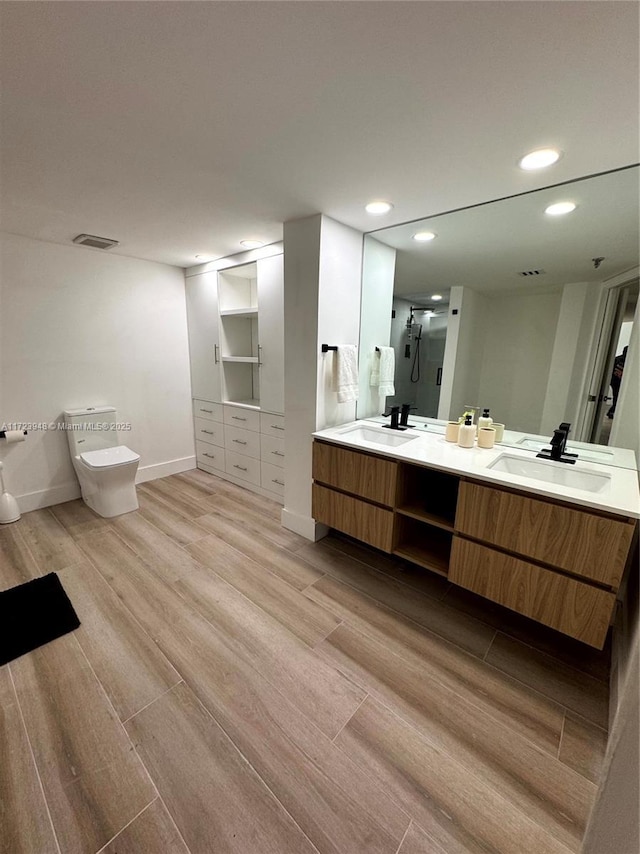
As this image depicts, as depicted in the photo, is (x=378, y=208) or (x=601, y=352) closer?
(x=601, y=352)

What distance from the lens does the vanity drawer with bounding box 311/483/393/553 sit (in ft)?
6.77

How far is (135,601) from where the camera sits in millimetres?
1956

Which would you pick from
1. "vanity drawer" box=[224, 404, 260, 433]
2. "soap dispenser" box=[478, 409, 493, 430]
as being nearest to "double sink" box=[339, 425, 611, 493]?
"soap dispenser" box=[478, 409, 493, 430]

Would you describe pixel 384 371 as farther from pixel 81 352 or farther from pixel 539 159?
pixel 81 352

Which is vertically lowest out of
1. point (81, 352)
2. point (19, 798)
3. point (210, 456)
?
point (19, 798)

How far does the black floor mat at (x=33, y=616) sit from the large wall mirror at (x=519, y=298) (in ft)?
8.33

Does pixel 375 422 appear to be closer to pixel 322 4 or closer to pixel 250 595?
pixel 250 595

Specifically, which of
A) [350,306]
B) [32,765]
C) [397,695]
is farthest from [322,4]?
→ [32,765]

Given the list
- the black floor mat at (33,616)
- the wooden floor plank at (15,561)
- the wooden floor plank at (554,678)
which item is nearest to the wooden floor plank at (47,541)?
the wooden floor plank at (15,561)

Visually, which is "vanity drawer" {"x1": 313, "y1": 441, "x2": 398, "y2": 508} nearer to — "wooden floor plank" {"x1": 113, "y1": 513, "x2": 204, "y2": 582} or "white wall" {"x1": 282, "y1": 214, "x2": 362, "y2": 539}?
"white wall" {"x1": 282, "y1": 214, "x2": 362, "y2": 539}

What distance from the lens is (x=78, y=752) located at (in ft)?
4.03

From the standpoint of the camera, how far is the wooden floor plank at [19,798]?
100 centimetres

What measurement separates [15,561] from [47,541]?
0.24 metres

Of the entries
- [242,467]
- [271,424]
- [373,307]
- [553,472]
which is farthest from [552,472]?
[242,467]
